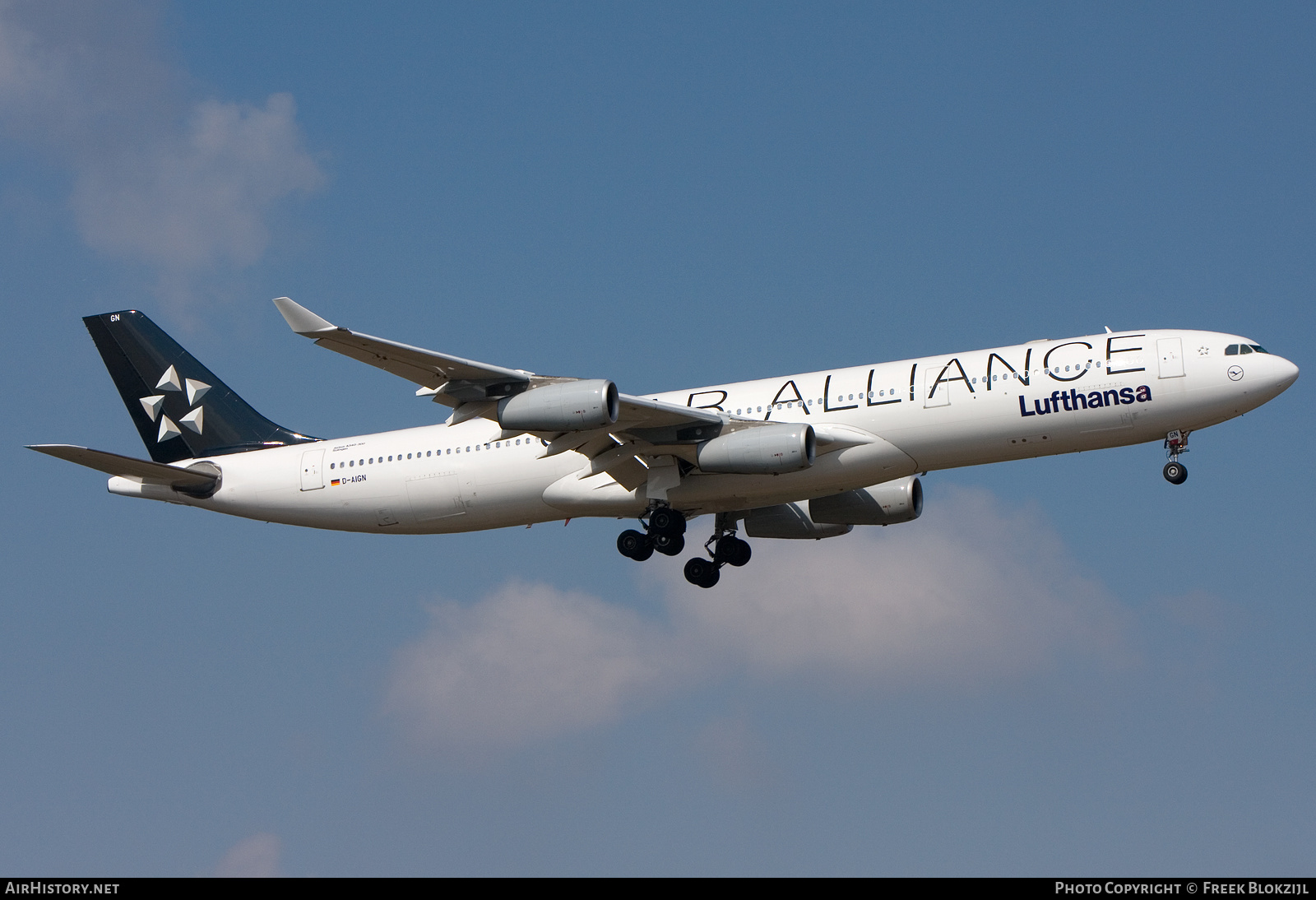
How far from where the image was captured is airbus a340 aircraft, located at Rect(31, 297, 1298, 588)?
3362 cm

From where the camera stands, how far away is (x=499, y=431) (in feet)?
125

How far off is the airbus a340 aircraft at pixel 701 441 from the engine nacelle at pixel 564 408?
4 centimetres

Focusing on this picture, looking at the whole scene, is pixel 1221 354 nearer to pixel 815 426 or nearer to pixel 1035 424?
pixel 1035 424

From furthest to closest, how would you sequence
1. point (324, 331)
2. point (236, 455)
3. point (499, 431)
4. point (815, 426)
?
1. point (236, 455)
2. point (499, 431)
3. point (815, 426)
4. point (324, 331)

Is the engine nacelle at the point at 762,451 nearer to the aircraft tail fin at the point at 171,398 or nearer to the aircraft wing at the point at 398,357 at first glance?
the aircraft wing at the point at 398,357

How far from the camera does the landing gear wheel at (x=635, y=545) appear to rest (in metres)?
38.1

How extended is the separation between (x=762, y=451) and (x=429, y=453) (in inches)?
375

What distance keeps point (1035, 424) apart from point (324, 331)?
1581 centimetres

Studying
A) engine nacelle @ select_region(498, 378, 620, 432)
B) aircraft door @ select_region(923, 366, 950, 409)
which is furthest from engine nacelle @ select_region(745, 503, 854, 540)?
engine nacelle @ select_region(498, 378, 620, 432)

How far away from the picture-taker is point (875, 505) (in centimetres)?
3953

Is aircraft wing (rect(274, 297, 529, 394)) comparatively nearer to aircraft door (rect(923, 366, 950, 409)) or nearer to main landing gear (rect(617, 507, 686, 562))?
main landing gear (rect(617, 507, 686, 562))
